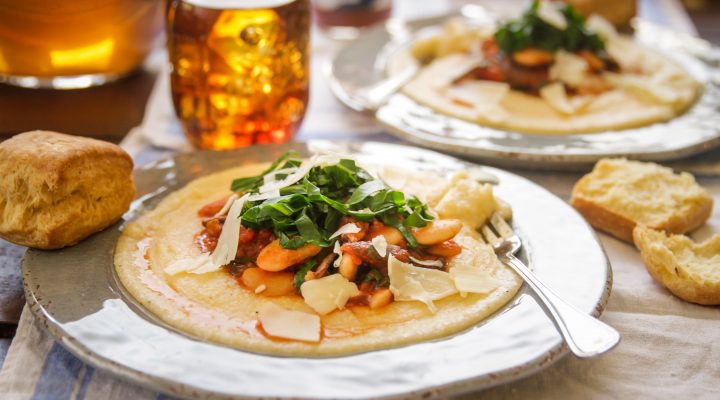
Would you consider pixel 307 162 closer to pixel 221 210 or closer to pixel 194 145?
pixel 221 210

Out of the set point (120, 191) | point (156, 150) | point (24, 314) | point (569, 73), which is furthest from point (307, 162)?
point (569, 73)

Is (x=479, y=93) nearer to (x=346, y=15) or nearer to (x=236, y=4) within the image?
(x=236, y=4)

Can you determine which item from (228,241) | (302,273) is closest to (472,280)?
(302,273)

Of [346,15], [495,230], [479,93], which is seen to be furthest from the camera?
[346,15]

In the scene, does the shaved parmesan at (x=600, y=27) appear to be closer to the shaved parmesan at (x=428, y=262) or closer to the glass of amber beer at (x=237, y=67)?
the glass of amber beer at (x=237, y=67)

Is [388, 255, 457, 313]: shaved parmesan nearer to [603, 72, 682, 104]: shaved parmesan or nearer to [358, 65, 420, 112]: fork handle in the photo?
[358, 65, 420, 112]: fork handle
